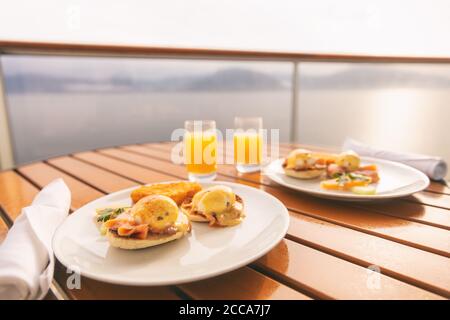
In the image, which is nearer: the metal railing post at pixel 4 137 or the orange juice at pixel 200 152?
the orange juice at pixel 200 152

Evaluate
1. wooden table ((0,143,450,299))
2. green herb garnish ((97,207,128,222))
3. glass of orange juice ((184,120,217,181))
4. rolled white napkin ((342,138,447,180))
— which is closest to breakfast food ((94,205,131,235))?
green herb garnish ((97,207,128,222))

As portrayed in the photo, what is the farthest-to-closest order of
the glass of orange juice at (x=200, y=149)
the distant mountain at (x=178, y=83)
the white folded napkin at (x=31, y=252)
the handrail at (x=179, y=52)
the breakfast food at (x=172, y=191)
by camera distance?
the distant mountain at (x=178, y=83)
the handrail at (x=179, y=52)
the glass of orange juice at (x=200, y=149)
the breakfast food at (x=172, y=191)
the white folded napkin at (x=31, y=252)

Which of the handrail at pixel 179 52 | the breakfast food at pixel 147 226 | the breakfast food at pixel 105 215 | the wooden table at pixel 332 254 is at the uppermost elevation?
the handrail at pixel 179 52

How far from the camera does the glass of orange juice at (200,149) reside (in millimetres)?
1054

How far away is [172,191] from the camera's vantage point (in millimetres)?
742

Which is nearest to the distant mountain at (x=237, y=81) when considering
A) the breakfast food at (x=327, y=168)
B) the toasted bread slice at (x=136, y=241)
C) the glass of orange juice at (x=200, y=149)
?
the glass of orange juice at (x=200, y=149)

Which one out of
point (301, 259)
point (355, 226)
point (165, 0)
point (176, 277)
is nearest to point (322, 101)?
point (165, 0)

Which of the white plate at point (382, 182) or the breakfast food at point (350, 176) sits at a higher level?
the breakfast food at point (350, 176)

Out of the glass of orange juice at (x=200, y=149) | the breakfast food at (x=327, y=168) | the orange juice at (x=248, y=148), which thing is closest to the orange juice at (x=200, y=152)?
the glass of orange juice at (x=200, y=149)

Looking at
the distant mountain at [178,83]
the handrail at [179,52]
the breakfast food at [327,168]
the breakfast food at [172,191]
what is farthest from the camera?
the distant mountain at [178,83]

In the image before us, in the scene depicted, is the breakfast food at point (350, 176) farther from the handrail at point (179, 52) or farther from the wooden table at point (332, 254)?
the handrail at point (179, 52)

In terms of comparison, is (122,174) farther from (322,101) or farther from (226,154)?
(322,101)

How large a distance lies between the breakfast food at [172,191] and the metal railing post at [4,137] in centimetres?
103

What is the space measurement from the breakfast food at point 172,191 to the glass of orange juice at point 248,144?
39cm
